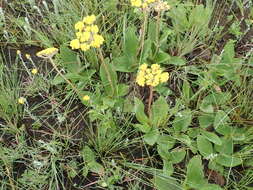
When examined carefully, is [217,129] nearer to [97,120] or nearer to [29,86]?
[97,120]

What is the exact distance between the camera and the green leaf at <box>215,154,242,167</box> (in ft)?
5.35

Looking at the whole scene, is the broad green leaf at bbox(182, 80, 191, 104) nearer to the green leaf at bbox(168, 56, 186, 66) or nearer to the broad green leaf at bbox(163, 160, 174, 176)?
the green leaf at bbox(168, 56, 186, 66)

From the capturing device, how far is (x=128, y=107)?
5.86 feet

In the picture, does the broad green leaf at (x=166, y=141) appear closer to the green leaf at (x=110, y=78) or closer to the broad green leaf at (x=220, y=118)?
the broad green leaf at (x=220, y=118)

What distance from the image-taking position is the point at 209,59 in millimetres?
2066

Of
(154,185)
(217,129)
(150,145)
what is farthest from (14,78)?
(217,129)

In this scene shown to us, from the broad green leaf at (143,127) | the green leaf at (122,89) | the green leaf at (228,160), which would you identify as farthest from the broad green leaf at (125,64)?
the green leaf at (228,160)

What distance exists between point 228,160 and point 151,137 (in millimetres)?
403

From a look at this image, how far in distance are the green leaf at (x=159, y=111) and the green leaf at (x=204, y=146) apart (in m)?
0.21

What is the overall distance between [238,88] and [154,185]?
0.76m

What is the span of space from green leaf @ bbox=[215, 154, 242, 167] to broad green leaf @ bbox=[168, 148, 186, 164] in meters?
0.18

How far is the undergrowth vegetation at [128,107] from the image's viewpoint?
1659 mm

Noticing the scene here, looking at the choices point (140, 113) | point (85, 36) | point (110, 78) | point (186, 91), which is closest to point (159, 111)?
point (140, 113)

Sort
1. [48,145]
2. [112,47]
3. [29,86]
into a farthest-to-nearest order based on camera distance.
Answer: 1. [112,47]
2. [29,86]
3. [48,145]
